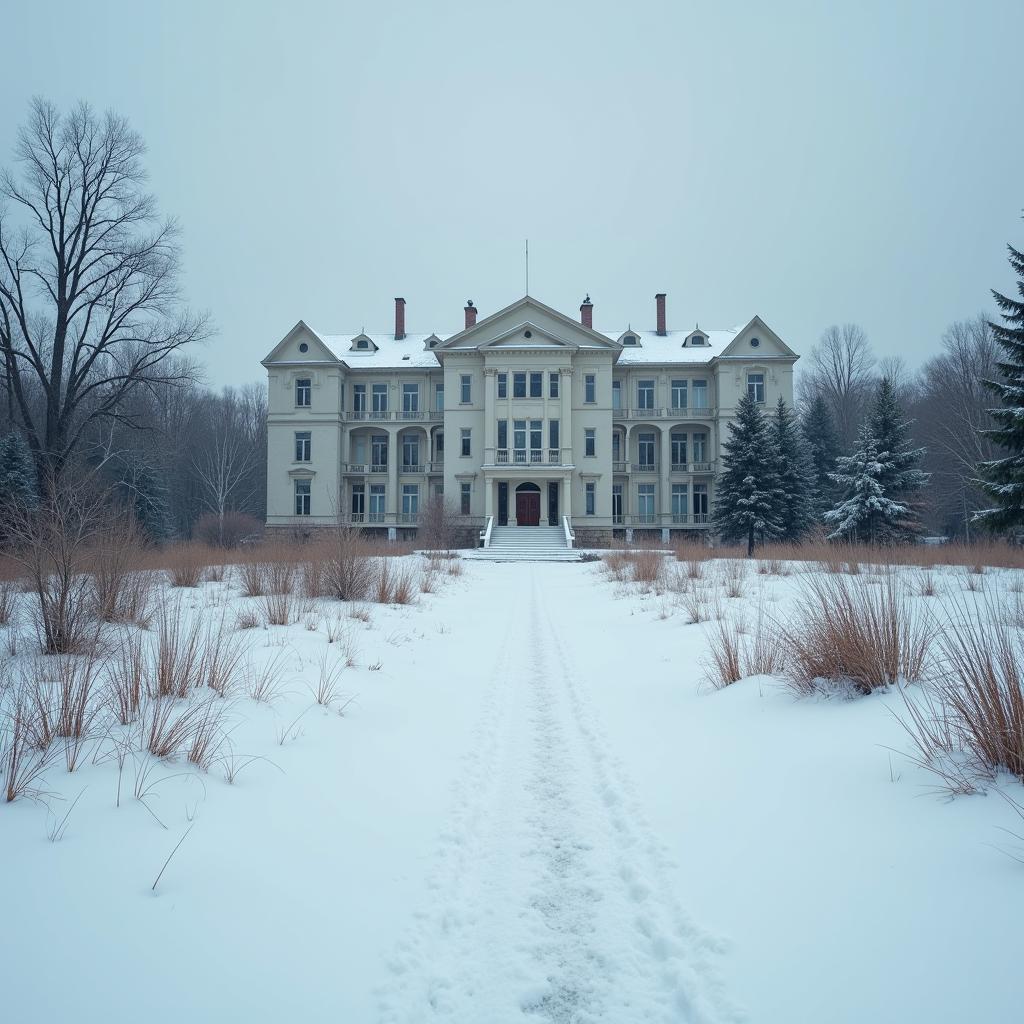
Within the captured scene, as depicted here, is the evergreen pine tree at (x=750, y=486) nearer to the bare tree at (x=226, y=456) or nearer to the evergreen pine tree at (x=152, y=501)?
the evergreen pine tree at (x=152, y=501)

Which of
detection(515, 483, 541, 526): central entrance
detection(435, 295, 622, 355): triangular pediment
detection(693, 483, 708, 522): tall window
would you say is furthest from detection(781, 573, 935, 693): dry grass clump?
detection(693, 483, 708, 522): tall window

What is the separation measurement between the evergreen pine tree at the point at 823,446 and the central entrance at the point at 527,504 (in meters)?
17.2

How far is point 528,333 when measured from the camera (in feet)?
130

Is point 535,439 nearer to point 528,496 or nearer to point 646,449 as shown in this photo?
point 528,496

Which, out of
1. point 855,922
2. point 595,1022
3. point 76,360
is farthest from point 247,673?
point 76,360

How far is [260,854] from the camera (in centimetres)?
279

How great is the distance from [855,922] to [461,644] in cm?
627

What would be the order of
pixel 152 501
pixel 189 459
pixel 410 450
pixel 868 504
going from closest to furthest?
pixel 868 504 < pixel 152 501 < pixel 410 450 < pixel 189 459

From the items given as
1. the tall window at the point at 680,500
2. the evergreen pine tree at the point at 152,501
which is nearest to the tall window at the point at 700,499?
the tall window at the point at 680,500

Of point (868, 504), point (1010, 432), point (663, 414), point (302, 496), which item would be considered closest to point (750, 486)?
point (868, 504)

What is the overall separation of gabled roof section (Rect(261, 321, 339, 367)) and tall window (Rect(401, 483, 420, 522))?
9872mm

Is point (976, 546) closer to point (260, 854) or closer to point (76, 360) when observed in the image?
point (260, 854)

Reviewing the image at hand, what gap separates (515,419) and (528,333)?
5.43 m

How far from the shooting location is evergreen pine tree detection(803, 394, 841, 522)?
39.8 meters
